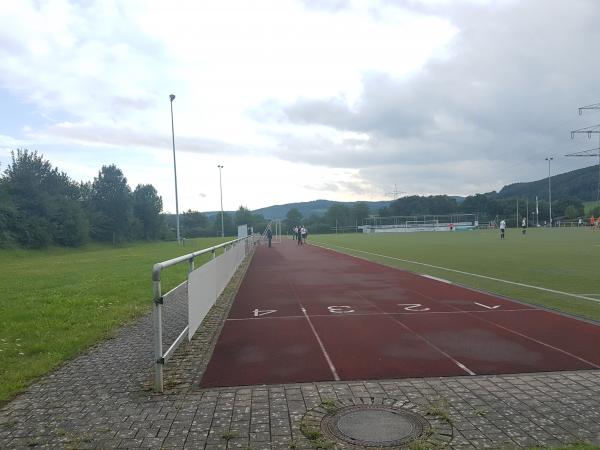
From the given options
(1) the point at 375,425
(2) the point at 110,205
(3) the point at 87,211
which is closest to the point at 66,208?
(3) the point at 87,211

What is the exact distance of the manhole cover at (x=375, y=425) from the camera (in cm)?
371

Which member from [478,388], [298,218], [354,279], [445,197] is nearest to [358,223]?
[298,218]

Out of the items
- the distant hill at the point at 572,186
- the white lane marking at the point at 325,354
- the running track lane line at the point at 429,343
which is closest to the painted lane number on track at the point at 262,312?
the white lane marking at the point at 325,354

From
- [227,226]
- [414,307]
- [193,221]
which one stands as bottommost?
[414,307]

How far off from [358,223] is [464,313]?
144m

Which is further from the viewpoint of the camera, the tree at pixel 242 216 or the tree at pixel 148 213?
the tree at pixel 242 216

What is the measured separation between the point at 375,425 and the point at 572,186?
611 ft

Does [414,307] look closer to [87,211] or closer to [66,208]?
[66,208]

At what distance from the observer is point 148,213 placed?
8419 cm

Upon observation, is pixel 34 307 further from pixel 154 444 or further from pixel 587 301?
pixel 587 301

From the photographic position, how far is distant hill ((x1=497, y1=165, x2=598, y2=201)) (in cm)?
15601

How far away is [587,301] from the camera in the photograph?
391 inches

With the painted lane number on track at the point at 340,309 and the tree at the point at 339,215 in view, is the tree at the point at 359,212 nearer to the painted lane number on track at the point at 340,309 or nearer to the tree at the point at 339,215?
the tree at the point at 339,215

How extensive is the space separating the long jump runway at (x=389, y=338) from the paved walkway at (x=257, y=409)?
1.24 ft
